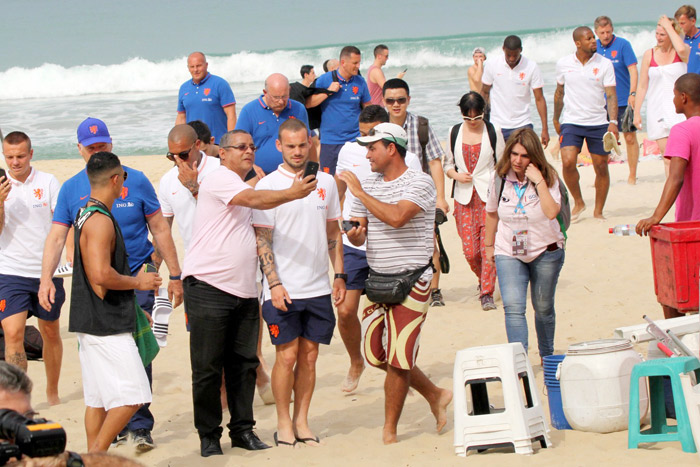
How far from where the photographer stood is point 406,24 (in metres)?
61.8

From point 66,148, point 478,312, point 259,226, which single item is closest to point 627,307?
point 478,312

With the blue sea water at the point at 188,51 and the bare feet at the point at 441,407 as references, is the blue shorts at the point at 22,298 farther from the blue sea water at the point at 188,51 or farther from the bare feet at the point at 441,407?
the blue sea water at the point at 188,51

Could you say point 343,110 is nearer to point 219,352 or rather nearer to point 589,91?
point 589,91

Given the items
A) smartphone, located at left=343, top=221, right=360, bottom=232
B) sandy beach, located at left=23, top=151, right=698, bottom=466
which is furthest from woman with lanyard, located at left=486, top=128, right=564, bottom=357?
smartphone, located at left=343, top=221, right=360, bottom=232

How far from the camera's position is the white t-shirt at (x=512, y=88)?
11258 mm

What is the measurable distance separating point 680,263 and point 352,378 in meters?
2.68

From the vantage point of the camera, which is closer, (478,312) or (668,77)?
(478,312)

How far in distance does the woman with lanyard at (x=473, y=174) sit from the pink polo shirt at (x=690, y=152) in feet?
8.55

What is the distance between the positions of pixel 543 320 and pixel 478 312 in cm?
225

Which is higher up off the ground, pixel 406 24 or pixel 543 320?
pixel 406 24

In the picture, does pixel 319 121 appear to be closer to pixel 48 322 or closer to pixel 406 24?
pixel 48 322

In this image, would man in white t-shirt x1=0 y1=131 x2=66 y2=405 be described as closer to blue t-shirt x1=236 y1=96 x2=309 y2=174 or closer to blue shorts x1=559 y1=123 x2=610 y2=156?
blue t-shirt x1=236 y1=96 x2=309 y2=174

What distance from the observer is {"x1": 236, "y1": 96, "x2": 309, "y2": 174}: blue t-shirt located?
8.59 metres

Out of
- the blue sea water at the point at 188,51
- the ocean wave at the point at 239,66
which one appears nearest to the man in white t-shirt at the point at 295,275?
the blue sea water at the point at 188,51
